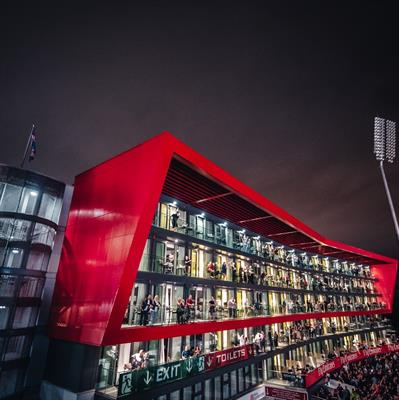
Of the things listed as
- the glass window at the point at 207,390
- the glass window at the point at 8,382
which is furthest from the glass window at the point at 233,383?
the glass window at the point at 8,382

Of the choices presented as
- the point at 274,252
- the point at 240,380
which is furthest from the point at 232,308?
the point at 274,252

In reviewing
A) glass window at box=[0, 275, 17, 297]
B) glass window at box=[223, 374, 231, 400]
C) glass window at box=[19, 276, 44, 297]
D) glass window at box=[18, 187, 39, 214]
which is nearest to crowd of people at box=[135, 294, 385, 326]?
glass window at box=[223, 374, 231, 400]

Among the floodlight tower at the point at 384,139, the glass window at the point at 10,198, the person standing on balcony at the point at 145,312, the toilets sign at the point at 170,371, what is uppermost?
the floodlight tower at the point at 384,139

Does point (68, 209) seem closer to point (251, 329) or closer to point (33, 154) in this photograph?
point (33, 154)

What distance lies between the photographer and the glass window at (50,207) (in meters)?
15.0

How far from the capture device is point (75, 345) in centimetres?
1223

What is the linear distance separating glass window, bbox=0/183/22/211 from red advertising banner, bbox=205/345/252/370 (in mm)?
12741

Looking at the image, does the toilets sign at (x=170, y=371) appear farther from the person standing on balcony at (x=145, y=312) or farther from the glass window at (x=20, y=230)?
the glass window at (x=20, y=230)

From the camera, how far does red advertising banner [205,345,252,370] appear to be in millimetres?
13750

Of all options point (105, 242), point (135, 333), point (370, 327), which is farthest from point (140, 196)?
point (370, 327)

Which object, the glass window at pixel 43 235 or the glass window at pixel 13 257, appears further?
the glass window at pixel 43 235

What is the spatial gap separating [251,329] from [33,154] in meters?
21.1

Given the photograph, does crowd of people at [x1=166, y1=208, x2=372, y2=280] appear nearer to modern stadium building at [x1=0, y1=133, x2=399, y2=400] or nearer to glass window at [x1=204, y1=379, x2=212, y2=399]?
modern stadium building at [x1=0, y1=133, x2=399, y2=400]

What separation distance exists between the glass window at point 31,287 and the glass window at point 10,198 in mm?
3717
